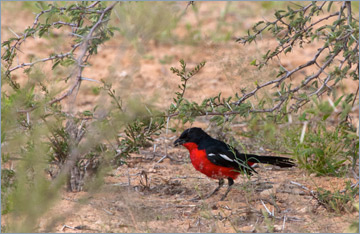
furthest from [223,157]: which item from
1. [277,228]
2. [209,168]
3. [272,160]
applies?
[277,228]

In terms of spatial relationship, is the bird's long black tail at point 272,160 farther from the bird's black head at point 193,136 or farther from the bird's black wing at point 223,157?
the bird's black head at point 193,136

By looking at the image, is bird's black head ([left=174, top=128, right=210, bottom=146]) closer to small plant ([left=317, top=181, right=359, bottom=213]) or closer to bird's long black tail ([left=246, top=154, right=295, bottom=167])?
bird's long black tail ([left=246, top=154, right=295, bottom=167])

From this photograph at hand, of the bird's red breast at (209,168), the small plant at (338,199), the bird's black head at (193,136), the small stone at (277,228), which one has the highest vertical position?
the bird's black head at (193,136)

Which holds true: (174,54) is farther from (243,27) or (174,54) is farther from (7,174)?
(7,174)

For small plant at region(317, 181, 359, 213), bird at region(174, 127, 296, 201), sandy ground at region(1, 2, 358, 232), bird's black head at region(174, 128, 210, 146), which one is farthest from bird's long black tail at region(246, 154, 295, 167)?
small plant at region(317, 181, 359, 213)

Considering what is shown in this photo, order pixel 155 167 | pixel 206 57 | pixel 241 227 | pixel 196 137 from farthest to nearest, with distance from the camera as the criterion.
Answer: pixel 206 57 → pixel 155 167 → pixel 196 137 → pixel 241 227

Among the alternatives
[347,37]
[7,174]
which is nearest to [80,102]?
[7,174]

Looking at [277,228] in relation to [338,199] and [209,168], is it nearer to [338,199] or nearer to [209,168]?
[338,199]

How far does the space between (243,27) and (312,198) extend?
17.7 feet


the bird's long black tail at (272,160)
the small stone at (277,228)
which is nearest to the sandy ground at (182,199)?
the small stone at (277,228)

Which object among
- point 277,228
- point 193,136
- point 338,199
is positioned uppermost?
point 193,136

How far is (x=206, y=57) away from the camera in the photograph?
8695 millimetres

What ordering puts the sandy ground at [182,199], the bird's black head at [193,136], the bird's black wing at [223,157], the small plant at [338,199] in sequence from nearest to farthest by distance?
the sandy ground at [182,199] → the small plant at [338,199] → the bird's black wing at [223,157] → the bird's black head at [193,136]

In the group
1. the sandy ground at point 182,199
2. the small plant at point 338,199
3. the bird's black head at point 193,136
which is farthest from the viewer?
the bird's black head at point 193,136
